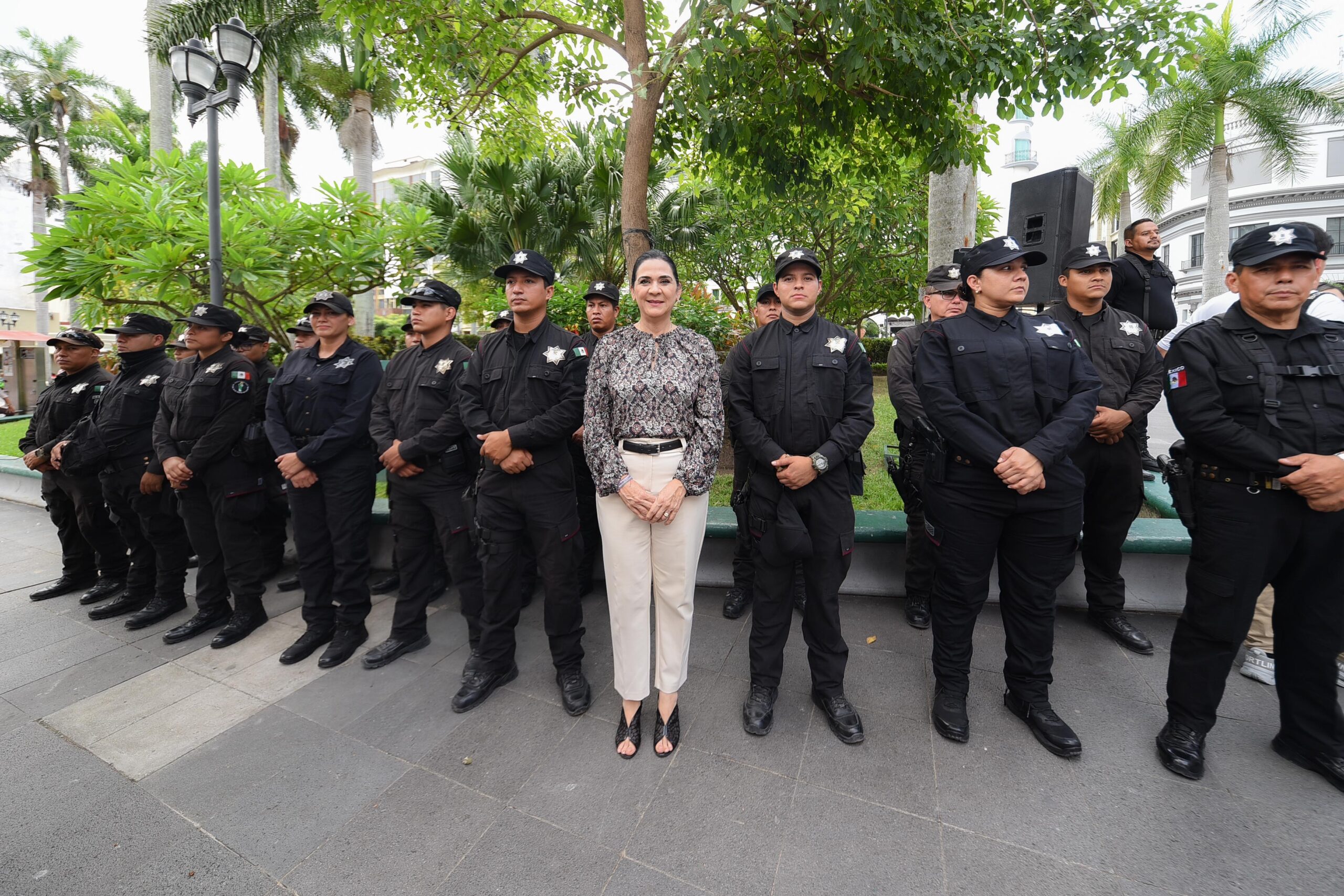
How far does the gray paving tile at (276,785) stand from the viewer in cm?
213

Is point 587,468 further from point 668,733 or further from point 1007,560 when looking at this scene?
point 1007,560

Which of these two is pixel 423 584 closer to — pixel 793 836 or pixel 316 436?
pixel 316 436

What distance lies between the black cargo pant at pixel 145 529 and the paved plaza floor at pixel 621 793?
90cm

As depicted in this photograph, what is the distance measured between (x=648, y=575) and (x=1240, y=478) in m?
2.42

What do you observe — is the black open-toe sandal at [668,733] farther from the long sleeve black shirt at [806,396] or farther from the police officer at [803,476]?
the long sleeve black shirt at [806,396]

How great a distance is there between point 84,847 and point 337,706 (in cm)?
96

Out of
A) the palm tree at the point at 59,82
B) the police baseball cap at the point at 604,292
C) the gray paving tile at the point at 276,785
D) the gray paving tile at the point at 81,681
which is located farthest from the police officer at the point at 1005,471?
the palm tree at the point at 59,82

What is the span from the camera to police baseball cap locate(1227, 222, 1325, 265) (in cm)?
214

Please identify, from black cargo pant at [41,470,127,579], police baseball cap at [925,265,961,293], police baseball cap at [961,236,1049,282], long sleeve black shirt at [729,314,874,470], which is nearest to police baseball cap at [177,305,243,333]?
black cargo pant at [41,470,127,579]

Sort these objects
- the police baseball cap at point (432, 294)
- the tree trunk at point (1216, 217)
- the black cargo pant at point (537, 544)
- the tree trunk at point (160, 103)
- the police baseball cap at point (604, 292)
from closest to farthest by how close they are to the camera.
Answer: the black cargo pant at point (537, 544) → the police baseball cap at point (432, 294) → the police baseball cap at point (604, 292) → the tree trunk at point (160, 103) → the tree trunk at point (1216, 217)

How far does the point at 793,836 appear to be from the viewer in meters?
2.06

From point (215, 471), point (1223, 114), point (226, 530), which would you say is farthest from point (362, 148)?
point (1223, 114)

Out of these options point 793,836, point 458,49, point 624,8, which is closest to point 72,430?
point 458,49

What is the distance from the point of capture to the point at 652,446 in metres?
2.50
